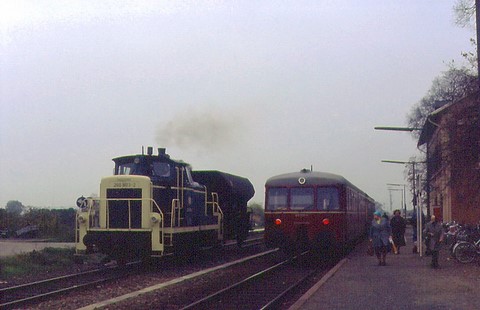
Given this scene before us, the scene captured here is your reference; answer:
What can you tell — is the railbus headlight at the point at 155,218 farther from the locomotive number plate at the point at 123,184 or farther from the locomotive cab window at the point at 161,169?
the locomotive cab window at the point at 161,169

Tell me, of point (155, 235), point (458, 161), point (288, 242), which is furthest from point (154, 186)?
point (458, 161)

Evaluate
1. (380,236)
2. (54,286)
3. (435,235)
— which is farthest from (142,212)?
(435,235)

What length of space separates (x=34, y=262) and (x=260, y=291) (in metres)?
8.98

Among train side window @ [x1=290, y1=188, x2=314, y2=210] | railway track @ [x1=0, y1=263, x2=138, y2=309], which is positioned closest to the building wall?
train side window @ [x1=290, y1=188, x2=314, y2=210]

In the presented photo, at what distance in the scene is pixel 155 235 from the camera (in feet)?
61.0

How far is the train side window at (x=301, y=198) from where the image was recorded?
2253 centimetres

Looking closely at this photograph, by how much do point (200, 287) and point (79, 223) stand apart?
486 centimetres

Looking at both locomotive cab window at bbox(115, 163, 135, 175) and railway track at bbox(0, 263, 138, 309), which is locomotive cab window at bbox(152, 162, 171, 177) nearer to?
locomotive cab window at bbox(115, 163, 135, 175)

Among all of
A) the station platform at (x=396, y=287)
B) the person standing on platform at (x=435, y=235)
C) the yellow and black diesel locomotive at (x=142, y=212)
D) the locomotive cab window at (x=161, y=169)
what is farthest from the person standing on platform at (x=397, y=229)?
the locomotive cab window at (x=161, y=169)

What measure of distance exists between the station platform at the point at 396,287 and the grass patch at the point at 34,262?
8590 millimetres

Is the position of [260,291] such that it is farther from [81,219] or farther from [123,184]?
[81,219]

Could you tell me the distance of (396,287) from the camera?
14609 mm

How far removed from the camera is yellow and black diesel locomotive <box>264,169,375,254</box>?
22.1 m

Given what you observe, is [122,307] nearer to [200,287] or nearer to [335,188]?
[200,287]
